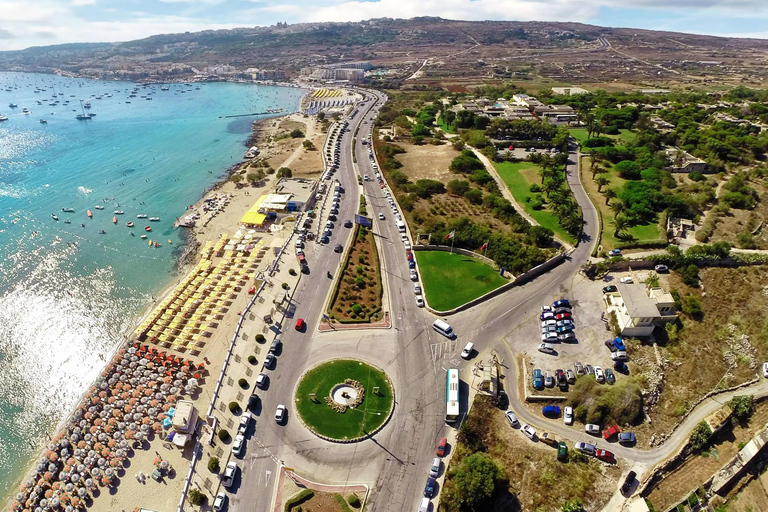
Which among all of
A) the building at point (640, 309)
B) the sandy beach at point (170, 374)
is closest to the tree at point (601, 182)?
the building at point (640, 309)

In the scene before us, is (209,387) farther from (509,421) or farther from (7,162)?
(7,162)

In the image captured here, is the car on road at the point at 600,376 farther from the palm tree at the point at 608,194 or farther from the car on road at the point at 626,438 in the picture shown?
the palm tree at the point at 608,194

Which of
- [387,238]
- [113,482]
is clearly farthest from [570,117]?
[113,482]

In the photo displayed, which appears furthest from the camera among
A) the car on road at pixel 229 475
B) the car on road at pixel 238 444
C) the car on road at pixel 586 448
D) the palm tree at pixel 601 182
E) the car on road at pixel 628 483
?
the palm tree at pixel 601 182

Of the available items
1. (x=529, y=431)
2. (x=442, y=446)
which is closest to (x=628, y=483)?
(x=529, y=431)

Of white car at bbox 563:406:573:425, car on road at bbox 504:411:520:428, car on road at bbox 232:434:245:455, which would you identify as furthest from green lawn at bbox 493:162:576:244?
car on road at bbox 232:434:245:455

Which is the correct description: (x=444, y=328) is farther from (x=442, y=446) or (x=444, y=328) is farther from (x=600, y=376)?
(x=600, y=376)
